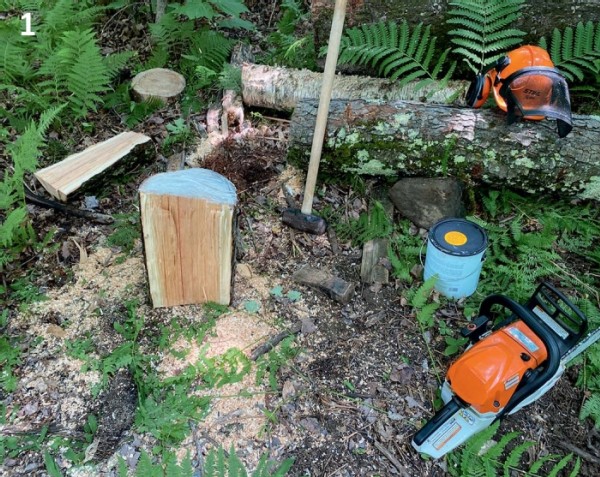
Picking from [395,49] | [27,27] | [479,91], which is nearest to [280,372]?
[479,91]

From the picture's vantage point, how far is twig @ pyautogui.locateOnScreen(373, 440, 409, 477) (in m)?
2.65

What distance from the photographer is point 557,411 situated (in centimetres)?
296

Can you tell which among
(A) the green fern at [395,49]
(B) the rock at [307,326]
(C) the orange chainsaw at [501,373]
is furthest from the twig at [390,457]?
(A) the green fern at [395,49]

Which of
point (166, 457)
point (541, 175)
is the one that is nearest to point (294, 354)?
point (166, 457)

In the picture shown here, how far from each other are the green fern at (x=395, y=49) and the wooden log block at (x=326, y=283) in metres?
1.85

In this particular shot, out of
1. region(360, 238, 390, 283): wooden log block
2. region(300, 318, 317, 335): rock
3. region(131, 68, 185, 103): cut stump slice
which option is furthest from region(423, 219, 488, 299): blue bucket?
region(131, 68, 185, 103): cut stump slice

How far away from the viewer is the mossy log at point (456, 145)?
11.9ft

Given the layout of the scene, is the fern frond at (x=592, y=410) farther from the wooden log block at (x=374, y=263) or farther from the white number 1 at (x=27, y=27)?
the white number 1 at (x=27, y=27)

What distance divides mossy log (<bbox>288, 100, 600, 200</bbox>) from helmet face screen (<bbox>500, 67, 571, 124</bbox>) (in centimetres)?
21

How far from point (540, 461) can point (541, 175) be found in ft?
6.44

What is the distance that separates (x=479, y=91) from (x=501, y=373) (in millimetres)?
2179

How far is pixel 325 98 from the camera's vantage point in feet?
11.0

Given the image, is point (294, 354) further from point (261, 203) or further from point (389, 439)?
point (261, 203)

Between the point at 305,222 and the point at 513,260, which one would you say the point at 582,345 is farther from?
the point at 305,222
